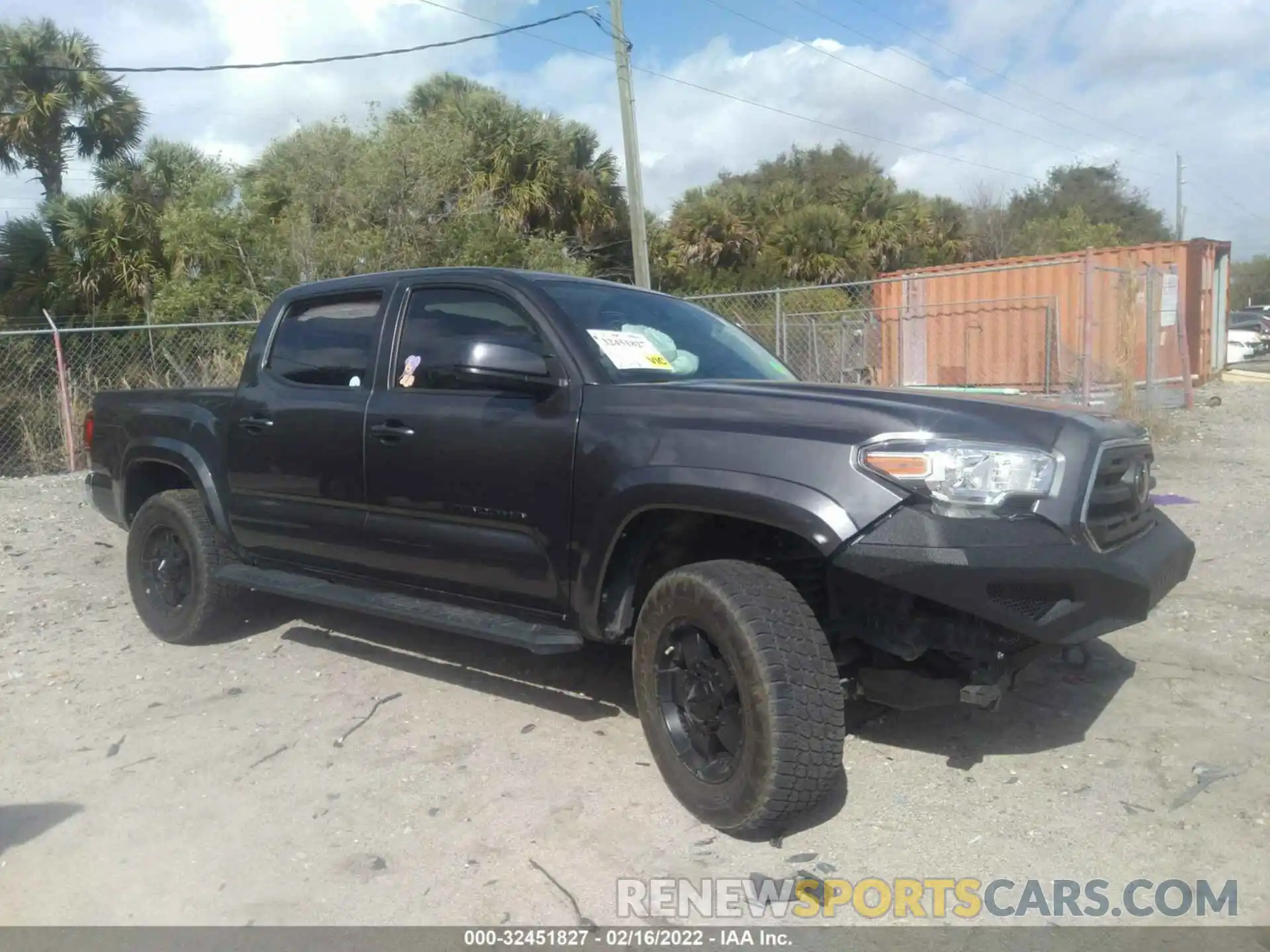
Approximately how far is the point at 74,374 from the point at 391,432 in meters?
9.88

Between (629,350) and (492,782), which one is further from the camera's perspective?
(629,350)

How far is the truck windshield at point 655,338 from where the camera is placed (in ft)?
14.1

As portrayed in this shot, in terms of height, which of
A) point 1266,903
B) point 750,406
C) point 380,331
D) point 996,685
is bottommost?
point 1266,903

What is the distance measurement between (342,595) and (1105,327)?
11477 millimetres

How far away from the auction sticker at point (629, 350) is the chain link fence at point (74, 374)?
8.67 metres

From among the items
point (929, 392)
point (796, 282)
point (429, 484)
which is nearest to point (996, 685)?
point (929, 392)

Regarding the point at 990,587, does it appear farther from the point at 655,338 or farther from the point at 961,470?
the point at 655,338

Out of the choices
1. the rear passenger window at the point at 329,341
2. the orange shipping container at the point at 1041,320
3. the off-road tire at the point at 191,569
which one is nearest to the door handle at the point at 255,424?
the rear passenger window at the point at 329,341

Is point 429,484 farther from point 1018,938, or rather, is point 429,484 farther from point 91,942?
point 1018,938

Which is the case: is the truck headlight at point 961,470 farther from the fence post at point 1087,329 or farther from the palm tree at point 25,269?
the palm tree at point 25,269

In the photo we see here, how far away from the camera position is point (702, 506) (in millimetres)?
3588

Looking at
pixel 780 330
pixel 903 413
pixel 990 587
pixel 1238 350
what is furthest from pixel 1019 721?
pixel 1238 350

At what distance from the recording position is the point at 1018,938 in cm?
304

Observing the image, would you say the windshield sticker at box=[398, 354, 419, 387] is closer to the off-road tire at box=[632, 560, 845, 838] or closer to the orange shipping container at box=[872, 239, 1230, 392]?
the off-road tire at box=[632, 560, 845, 838]
